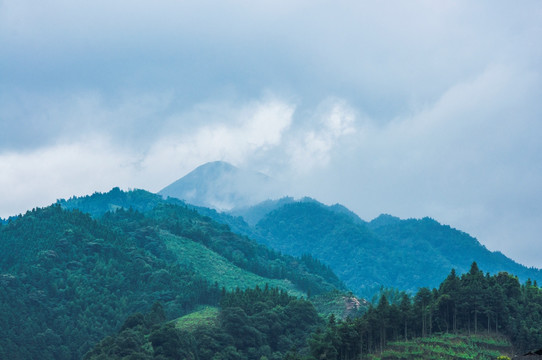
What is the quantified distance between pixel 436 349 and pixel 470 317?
1261 centimetres

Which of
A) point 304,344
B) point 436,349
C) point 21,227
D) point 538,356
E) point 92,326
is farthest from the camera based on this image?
point 21,227

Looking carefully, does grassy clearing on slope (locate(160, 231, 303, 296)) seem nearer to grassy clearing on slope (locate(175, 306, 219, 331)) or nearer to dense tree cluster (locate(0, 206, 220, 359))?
dense tree cluster (locate(0, 206, 220, 359))

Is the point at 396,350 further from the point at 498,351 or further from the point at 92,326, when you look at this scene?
the point at 92,326

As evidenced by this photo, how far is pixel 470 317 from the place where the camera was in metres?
102

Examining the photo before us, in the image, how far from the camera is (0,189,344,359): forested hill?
134875 millimetres

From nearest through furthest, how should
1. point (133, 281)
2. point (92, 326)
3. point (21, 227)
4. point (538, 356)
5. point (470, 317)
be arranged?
point (538, 356) → point (470, 317) → point (92, 326) → point (133, 281) → point (21, 227)

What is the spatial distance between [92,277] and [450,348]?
300 ft

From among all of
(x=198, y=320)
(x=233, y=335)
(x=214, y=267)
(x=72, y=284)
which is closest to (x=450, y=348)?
(x=233, y=335)

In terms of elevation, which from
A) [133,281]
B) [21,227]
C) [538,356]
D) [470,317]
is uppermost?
[21,227]

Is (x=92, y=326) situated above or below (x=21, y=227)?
below

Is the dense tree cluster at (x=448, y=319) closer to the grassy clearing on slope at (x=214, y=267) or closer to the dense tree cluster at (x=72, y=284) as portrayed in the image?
the dense tree cluster at (x=72, y=284)

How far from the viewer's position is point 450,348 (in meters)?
92.9

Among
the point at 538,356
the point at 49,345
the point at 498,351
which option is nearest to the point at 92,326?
the point at 49,345

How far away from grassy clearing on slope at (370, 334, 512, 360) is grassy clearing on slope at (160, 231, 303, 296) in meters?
77.9
